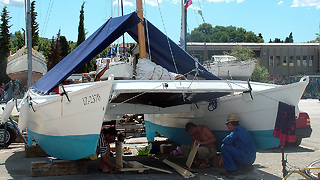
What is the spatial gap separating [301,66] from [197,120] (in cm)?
5203

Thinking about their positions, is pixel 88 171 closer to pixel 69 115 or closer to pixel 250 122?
pixel 69 115

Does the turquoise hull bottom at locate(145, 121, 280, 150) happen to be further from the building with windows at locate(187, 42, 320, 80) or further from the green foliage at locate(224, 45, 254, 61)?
the building with windows at locate(187, 42, 320, 80)

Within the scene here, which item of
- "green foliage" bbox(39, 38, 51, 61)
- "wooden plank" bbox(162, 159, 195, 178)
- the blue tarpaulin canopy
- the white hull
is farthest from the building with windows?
"wooden plank" bbox(162, 159, 195, 178)

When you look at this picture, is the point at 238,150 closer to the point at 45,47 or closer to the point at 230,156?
the point at 230,156

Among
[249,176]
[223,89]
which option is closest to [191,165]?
[249,176]

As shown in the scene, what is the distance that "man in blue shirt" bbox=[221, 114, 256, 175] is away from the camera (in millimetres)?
7461

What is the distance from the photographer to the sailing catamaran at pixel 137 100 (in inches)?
271

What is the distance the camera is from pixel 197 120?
966 centimetres

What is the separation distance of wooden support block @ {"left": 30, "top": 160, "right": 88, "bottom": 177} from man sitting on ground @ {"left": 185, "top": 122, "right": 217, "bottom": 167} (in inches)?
100

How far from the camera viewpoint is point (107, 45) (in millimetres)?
8711

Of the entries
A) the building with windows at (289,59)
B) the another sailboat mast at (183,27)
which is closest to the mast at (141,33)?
the another sailboat mast at (183,27)

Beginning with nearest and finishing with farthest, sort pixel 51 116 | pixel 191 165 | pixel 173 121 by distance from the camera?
pixel 51 116 < pixel 191 165 < pixel 173 121

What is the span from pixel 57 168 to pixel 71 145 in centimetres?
64

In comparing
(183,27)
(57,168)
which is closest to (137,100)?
(57,168)
